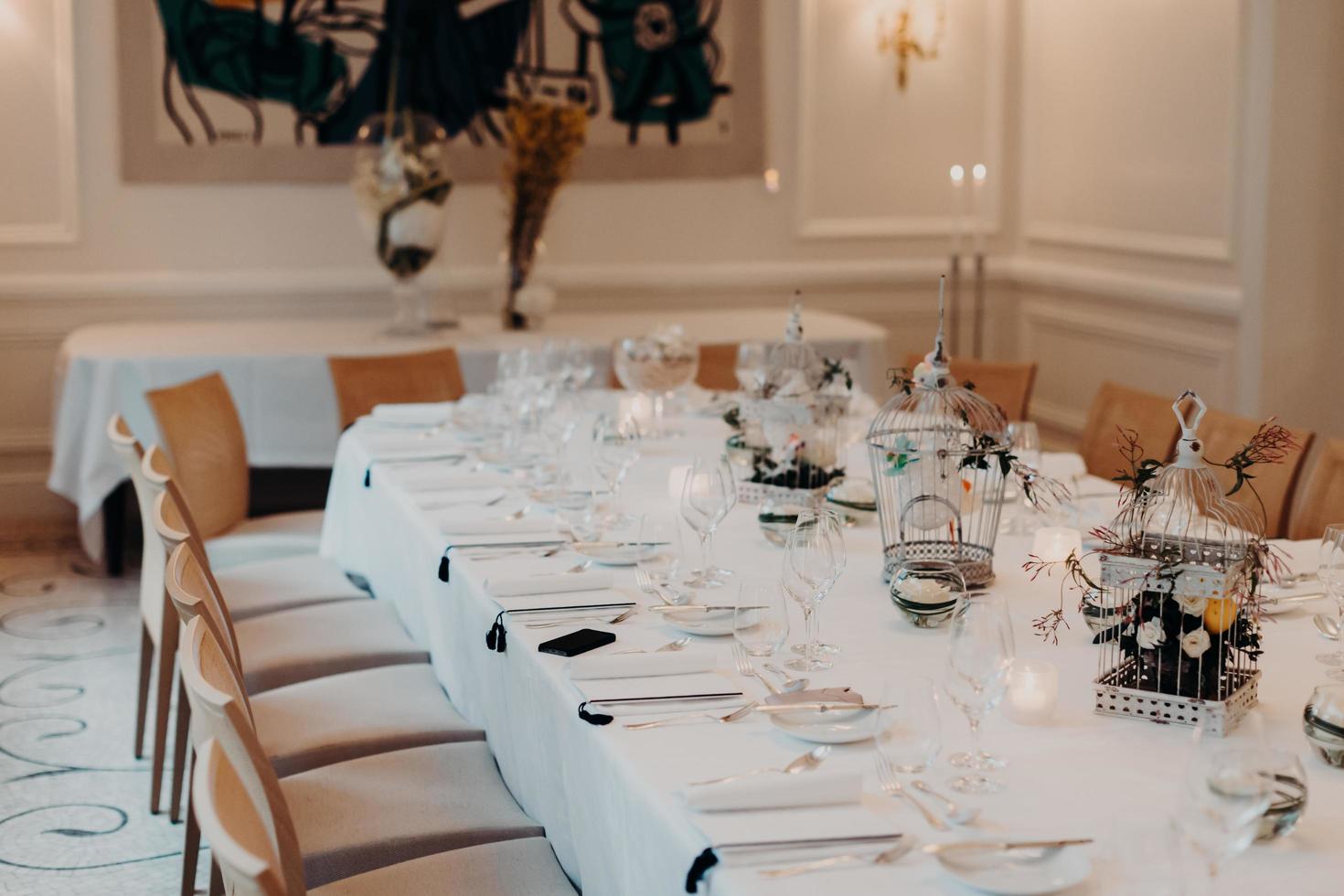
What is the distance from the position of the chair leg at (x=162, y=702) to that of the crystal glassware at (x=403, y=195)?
2.47m

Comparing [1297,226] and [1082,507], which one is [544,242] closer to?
[1297,226]

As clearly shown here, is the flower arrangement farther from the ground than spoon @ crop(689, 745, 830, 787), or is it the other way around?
the flower arrangement

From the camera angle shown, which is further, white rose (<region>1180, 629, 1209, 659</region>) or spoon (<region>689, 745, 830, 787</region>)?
white rose (<region>1180, 629, 1209, 659</region>)

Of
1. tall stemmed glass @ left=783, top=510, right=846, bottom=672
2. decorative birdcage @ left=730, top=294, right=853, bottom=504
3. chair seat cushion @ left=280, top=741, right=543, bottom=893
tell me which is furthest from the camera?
decorative birdcage @ left=730, top=294, right=853, bottom=504

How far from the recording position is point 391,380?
5.11 m

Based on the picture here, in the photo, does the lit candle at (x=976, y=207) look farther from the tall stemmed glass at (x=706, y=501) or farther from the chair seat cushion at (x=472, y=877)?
the chair seat cushion at (x=472, y=877)

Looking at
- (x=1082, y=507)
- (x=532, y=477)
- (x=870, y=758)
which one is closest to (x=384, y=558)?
(x=532, y=477)

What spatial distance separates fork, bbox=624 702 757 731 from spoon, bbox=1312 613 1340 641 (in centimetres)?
92

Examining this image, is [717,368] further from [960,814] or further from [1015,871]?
[1015,871]

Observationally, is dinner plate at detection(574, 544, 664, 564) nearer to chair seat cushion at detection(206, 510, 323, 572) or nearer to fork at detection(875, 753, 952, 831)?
fork at detection(875, 753, 952, 831)

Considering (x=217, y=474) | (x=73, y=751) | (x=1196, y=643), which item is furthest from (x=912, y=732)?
(x=217, y=474)

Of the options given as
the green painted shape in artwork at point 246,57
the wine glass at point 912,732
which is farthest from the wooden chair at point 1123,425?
the green painted shape in artwork at point 246,57

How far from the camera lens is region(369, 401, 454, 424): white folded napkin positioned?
14.1 ft

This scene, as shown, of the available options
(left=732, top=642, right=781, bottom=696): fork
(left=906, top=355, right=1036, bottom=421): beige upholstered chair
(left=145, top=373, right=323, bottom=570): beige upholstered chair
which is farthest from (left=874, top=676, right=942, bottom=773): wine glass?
(left=906, top=355, right=1036, bottom=421): beige upholstered chair
